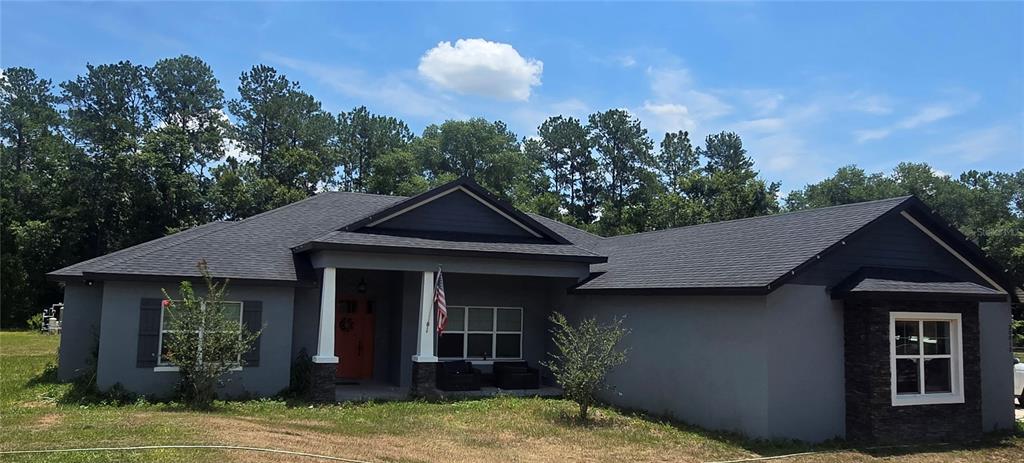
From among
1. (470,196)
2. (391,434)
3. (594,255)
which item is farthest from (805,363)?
(470,196)

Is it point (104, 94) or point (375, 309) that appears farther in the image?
point (104, 94)

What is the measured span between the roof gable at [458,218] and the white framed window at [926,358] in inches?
293

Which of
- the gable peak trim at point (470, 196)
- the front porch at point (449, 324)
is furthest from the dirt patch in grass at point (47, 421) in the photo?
the gable peak trim at point (470, 196)

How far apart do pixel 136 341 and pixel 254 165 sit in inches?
1391

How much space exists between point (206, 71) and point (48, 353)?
29.6m

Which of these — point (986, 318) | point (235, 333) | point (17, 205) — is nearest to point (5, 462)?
point (235, 333)

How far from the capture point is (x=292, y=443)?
967 cm

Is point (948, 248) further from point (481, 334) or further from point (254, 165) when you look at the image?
point (254, 165)

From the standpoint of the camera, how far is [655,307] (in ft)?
47.1

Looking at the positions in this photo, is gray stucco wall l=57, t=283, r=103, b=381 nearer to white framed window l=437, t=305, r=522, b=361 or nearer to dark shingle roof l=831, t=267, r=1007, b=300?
white framed window l=437, t=305, r=522, b=361

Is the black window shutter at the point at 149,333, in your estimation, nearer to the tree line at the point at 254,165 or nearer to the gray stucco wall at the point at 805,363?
the gray stucco wall at the point at 805,363

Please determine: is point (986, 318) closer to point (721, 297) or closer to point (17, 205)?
point (721, 297)

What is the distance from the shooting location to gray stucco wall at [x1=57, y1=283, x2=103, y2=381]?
16.5 meters

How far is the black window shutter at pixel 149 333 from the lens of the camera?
45.5 feet
